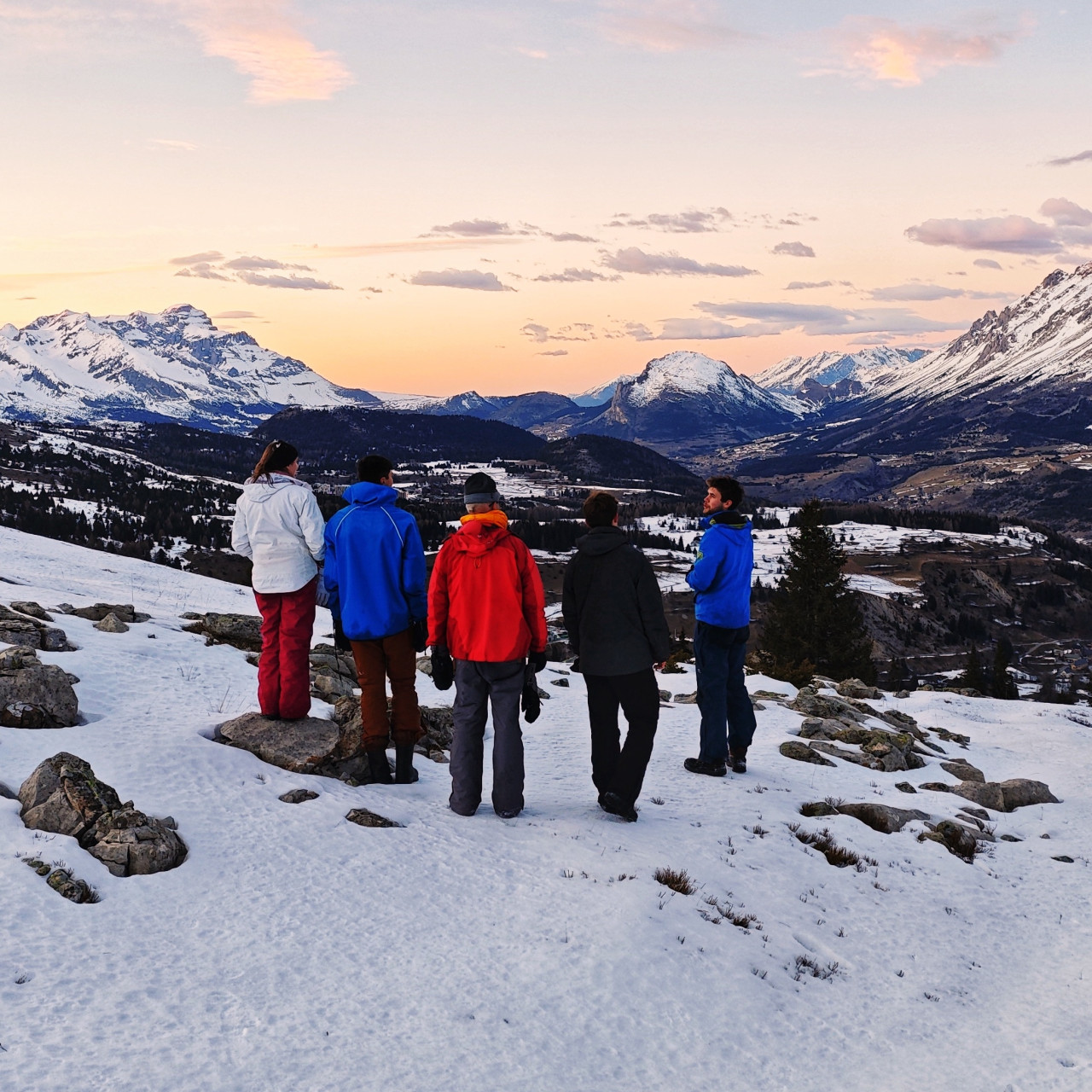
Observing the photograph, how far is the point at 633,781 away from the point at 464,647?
9.03 feet

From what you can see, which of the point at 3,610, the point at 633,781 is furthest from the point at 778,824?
the point at 3,610

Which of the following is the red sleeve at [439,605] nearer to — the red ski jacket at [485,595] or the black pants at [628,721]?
the red ski jacket at [485,595]

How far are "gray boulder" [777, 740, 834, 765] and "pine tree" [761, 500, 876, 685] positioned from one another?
50.0m

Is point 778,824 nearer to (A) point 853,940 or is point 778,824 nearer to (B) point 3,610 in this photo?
(A) point 853,940

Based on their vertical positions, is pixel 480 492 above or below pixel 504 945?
above

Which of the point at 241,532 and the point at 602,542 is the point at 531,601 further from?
the point at 241,532

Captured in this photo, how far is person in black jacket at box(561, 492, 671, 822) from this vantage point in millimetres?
9742

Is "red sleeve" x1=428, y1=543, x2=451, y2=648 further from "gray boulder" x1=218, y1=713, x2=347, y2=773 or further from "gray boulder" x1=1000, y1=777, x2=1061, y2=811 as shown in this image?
"gray boulder" x1=1000, y1=777, x2=1061, y2=811

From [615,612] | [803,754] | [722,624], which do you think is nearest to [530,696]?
[615,612]

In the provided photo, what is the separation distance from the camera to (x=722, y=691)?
12477mm

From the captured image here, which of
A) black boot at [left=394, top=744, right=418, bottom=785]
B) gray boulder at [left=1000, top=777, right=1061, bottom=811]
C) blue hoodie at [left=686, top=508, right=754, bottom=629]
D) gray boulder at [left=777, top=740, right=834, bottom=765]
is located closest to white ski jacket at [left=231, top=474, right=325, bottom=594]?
black boot at [left=394, top=744, right=418, bottom=785]

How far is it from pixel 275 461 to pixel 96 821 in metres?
4.55

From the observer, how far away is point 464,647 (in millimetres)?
9172

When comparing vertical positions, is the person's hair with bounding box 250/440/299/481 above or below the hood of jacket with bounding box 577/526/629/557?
above
